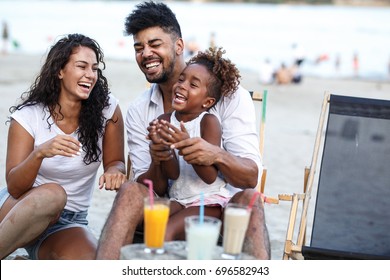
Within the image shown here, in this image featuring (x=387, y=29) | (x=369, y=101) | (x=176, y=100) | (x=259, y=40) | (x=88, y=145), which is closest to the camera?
(x=176, y=100)

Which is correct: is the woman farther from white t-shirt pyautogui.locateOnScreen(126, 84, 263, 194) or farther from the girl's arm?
the girl's arm

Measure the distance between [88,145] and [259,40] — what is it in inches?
1512

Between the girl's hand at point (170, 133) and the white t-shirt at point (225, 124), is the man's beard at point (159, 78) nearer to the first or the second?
the white t-shirt at point (225, 124)

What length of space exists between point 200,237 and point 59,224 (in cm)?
135

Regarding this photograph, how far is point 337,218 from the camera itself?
13.9 feet

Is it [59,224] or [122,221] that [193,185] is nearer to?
[122,221]

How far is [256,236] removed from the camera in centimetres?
296

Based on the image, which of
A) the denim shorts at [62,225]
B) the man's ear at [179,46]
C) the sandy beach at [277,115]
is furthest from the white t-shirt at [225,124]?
the sandy beach at [277,115]

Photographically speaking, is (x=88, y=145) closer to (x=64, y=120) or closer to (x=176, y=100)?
(x=64, y=120)

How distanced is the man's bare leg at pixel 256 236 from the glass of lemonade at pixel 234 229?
280 mm

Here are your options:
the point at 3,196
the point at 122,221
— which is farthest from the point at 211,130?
the point at 3,196

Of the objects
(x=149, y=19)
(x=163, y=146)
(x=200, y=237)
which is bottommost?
(x=200, y=237)
